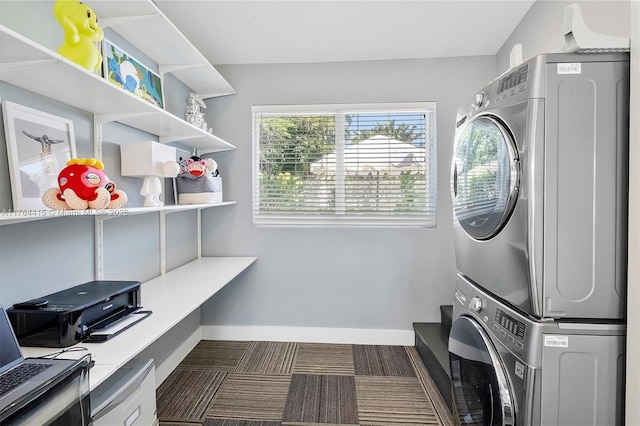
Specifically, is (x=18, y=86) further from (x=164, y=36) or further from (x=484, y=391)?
(x=484, y=391)

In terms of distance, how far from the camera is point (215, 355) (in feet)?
7.95

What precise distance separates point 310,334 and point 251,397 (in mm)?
788

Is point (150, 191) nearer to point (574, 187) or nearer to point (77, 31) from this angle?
point (77, 31)

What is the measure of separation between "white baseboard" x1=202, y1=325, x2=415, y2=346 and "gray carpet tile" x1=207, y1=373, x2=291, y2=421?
0.49 m

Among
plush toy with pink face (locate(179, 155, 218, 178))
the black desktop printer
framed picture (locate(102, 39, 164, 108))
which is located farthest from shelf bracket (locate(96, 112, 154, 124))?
the black desktop printer

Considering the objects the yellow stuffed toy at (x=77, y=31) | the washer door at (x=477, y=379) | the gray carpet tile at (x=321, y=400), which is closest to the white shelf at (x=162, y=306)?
the gray carpet tile at (x=321, y=400)

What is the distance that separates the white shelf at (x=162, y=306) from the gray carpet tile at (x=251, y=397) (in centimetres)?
69

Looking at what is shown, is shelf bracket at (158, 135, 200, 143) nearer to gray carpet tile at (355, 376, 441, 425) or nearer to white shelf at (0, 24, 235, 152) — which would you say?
white shelf at (0, 24, 235, 152)

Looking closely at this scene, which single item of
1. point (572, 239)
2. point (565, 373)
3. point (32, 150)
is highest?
point (32, 150)

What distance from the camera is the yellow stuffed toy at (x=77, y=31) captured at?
1.12m

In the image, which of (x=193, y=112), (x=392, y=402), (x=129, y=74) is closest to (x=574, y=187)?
(x=392, y=402)

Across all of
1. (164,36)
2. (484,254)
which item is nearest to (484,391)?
(484,254)

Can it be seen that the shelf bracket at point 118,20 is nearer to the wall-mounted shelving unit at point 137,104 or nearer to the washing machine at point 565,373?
the wall-mounted shelving unit at point 137,104

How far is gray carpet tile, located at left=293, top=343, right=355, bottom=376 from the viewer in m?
2.21
